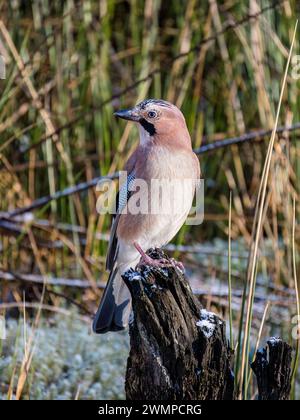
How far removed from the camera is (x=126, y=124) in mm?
5242

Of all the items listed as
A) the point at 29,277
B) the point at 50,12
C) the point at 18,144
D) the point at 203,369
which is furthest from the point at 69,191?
the point at 203,369

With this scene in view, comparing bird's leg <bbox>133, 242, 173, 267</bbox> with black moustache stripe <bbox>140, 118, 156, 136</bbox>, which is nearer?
bird's leg <bbox>133, 242, 173, 267</bbox>

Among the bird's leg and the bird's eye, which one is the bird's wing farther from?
the bird's leg

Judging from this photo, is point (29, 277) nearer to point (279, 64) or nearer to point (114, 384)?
point (114, 384)

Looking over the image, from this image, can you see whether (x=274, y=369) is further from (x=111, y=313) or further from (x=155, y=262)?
(x=111, y=313)

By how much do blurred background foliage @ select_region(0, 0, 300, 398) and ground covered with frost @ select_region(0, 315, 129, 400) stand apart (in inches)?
8.6

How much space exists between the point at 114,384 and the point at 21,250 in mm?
1355

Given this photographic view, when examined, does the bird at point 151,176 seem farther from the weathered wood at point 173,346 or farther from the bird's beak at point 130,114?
the weathered wood at point 173,346

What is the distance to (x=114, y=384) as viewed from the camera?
406 centimetres

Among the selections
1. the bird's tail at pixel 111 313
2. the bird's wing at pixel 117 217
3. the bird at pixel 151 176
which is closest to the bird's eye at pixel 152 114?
the bird at pixel 151 176

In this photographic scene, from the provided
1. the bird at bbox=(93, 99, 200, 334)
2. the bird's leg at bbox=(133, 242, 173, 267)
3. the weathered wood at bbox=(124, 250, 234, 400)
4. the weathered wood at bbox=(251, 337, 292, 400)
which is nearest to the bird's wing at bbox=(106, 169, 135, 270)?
the bird at bbox=(93, 99, 200, 334)

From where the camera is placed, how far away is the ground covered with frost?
388cm

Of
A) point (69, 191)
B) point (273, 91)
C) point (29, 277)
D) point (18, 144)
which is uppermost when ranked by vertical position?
point (273, 91)

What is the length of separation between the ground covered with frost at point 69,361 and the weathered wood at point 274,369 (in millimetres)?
1420
